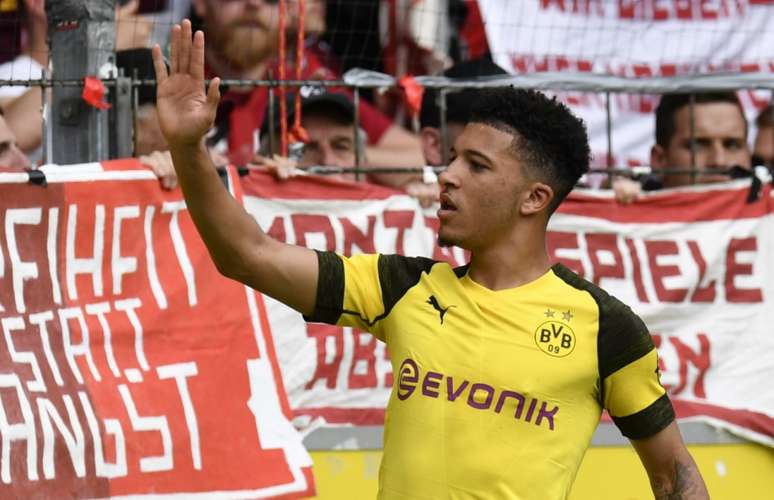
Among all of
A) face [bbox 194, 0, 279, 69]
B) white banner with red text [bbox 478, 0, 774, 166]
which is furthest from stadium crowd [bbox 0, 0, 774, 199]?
white banner with red text [bbox 478, 0, 774, 166]

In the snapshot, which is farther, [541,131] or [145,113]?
[145,113]

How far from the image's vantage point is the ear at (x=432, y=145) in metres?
6.82

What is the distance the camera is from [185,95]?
3.82 meters

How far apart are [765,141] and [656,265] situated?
5.87 ft

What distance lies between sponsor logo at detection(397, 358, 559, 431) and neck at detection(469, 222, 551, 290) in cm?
37

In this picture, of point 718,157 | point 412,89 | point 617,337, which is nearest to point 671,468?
point 617,337

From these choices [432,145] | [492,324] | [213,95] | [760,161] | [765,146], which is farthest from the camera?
[765,146]

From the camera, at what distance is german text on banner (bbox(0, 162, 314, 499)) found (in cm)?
544

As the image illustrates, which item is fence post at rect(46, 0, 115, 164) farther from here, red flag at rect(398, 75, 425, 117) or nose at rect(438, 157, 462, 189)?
nose at rect(438, 157, 462, 189)

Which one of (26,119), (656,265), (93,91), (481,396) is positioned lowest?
(656,265)

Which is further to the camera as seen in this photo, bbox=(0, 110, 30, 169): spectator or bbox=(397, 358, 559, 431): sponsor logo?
bbox=(0, 110, 30, 169): spectator

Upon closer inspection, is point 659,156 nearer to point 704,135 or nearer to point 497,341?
point 704,135

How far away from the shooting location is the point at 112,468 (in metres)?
5.48

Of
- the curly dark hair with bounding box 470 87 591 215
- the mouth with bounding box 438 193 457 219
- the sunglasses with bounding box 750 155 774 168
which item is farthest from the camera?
the sunglasses with bounding box 750 155 774 168
